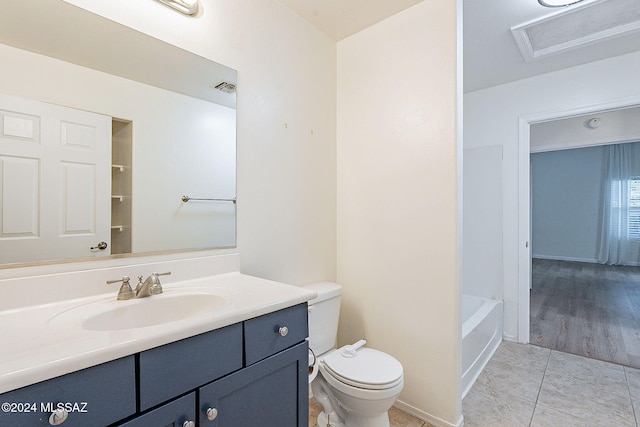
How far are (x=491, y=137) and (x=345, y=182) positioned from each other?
1.80 meters

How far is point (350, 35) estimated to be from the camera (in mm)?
2076

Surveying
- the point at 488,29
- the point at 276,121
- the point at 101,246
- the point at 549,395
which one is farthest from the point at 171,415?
the point at 488,29

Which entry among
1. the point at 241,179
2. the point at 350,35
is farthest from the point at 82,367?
the point at 350,35

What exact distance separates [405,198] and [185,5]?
147 centimetres

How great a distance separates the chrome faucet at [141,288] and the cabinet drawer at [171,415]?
472 mm

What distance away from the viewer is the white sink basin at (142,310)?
941mm

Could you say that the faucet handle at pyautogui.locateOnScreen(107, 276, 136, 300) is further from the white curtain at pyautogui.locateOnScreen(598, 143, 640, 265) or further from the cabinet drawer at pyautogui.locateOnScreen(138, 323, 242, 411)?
the white curtain at pyautogui.locateOnScreen(598, 143, 640, 265)

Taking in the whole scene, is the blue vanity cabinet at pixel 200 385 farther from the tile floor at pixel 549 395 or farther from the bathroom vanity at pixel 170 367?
the tile floor at pixel 549 395

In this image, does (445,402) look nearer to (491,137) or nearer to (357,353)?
(357,353)

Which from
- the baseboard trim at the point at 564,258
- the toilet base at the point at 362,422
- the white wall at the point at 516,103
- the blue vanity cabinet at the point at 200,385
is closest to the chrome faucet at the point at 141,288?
the blue vanity cabinet at the point at 200,385

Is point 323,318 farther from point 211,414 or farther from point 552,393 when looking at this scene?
point 552,393

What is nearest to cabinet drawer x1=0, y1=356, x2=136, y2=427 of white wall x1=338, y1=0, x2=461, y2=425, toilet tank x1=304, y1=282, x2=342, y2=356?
toilet tank x1=304, y1=282, x2=342, y2=356

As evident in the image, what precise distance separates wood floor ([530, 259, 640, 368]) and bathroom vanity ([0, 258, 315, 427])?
2.72 m

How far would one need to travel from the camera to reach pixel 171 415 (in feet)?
2.57
